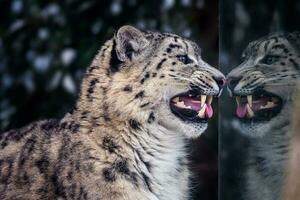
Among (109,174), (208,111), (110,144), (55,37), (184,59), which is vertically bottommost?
(109,174)

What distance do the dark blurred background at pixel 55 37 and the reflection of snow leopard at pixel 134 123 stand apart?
2084 millimetres

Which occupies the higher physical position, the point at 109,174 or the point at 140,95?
the point at 140,95

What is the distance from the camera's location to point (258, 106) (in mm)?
4031

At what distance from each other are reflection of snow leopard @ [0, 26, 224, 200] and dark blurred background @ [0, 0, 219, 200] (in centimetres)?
208

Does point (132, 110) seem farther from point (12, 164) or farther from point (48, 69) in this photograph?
point (48, 69)

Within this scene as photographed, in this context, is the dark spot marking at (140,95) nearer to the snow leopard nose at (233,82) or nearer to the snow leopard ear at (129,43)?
the snow leopard ear at (129,43)

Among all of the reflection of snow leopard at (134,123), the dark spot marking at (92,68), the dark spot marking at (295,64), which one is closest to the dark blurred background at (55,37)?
the dark spot marking at (92,68)

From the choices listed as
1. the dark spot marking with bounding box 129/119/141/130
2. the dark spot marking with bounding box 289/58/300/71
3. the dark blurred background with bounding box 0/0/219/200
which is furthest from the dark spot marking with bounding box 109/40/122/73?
the dark blurred background with bounding box 0/0/219/200

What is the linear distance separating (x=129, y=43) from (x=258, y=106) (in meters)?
0.60

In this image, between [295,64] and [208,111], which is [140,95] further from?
[295,64]

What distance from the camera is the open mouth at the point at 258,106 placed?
13.1ft

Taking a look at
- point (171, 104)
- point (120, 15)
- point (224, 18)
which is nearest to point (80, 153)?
point (171, 104)

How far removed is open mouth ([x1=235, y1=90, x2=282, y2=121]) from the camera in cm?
398

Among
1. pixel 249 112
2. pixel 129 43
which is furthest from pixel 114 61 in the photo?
pixel 249 112
